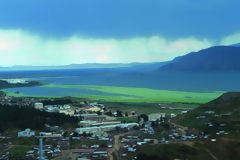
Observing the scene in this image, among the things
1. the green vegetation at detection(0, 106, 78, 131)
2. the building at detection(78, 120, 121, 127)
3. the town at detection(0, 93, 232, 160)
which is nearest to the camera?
the town at detection(0, 93, 232, 160)

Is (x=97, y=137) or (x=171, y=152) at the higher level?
(x=171, y=152)

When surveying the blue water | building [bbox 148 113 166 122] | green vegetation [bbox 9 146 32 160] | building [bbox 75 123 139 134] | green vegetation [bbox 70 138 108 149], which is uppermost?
the blue water

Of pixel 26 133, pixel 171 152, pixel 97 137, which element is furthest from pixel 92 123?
pixel 171 152

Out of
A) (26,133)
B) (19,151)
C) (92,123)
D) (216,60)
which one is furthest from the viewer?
(216,60)

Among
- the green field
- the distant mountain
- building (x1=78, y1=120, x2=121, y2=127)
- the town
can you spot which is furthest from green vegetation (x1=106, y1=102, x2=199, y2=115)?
the distant mountain

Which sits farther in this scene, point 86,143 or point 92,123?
point 92,123

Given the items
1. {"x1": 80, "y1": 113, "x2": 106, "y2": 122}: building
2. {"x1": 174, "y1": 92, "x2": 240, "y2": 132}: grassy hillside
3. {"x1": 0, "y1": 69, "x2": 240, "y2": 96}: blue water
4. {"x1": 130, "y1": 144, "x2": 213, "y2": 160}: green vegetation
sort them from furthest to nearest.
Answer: {"x1": 0, "y1": 69, "x2": 240, "y2": 96}: blue water → {"x1": 80, "y1": 113, "x2": 106, "y2": 122}: building → {"x1": 174, "y1": 92, "x2": 240, "y2": 132}: grassy hillside → {"x1": 130, "y1": 144, "x2": 213, "y2": 160}: green vegetation

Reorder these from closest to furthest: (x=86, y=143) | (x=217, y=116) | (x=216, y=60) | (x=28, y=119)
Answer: (x=86, y=143)
(x=217, y=116)
(x=28, y=119)
(x=216, y=60)

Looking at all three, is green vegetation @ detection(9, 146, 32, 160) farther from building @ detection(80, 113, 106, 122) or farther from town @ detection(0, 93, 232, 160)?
building @ detection(80, 113, 106, 122)

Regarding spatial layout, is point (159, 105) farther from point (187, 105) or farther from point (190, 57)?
point (190, 57)

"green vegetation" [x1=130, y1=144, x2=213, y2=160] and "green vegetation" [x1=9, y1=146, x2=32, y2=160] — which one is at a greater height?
"green vegetation" [x1=130, y1=144, x2=213, y2=160]

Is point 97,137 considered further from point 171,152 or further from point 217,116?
point 217,116

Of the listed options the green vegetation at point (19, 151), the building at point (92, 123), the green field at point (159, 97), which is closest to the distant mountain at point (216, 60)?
the green field at point (159, 97)
